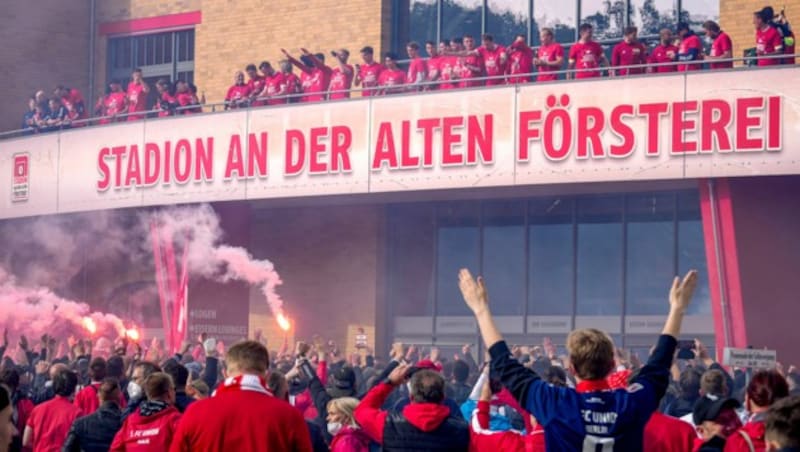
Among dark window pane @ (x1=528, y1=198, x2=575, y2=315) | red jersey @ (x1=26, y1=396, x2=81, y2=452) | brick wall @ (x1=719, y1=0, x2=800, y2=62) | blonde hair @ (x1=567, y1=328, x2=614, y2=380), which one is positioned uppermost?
brick wall @ (x1=719, y1=0, x2=800, y2=62)

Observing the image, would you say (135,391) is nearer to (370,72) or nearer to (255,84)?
(370,72)

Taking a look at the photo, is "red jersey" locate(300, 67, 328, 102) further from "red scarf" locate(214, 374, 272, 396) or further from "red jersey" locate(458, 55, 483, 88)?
"red scarf" locate(214, 374, 272, 396)

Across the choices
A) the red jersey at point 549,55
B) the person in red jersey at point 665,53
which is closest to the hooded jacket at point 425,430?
the person in red jersey at point 665,53

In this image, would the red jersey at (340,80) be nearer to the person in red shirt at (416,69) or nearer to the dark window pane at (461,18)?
the person in red shirt at (416,69)

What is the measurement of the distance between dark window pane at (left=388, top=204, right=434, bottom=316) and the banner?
156 inches

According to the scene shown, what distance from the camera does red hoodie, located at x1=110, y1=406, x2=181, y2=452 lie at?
8.74 m

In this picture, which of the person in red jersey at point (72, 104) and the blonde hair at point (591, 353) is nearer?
the blonde hair at point (591, 353)

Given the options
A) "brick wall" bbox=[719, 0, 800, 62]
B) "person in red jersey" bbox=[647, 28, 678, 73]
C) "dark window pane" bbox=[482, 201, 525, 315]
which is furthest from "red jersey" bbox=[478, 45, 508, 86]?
"brick wall" bbox=[719, 0, 800, 62]

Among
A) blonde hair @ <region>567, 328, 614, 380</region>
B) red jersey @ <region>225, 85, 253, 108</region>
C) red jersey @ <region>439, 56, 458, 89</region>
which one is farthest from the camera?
red jersey @ <region>225, 85, 253, 108</region>

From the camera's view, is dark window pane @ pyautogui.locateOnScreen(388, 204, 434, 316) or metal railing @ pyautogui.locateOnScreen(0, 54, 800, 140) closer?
metal railing @ pyautogui.locateOnScreen(0, 54, 800, 140)

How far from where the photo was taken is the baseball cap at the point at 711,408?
788 centimetres

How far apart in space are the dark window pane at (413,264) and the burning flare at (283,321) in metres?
2.15

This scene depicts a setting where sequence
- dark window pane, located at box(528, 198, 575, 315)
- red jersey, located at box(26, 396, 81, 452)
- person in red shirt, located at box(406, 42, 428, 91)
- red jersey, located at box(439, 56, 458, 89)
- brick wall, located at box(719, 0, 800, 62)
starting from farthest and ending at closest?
dark window pane, located at box(528, 198, 575, 315) → person in red shirt, located at box(406, 42, 428, 91) → brick wall, located at box(719, 0, 800, 62) → red jersey, located at box(439, 56, 458, 89) → red jersey, located at box(26, 396, 81, 452)

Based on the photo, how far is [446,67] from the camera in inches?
983
